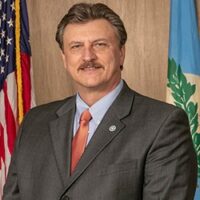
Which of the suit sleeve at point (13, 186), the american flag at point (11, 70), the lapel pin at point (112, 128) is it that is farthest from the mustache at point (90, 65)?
the american flag at point (11, 70)

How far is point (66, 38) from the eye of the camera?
5.47 feet

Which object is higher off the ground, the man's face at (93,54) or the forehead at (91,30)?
the forehead at (91,30)

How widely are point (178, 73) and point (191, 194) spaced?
1590 millimetres

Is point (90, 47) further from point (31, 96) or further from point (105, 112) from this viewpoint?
point (31, 96)

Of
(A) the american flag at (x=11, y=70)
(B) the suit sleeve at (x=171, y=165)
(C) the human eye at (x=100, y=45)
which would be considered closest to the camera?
(B) the suit sleeve at (x=171, y=165)

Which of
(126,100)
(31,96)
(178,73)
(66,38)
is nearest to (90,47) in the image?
(66,38)

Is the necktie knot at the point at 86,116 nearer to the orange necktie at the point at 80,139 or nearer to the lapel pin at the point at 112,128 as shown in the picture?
the orange necktie at the point at 80,139

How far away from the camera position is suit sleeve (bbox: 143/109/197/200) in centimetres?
140

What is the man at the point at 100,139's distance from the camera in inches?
56.7

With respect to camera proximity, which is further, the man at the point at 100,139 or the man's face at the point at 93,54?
the man's face at the point at 93,54

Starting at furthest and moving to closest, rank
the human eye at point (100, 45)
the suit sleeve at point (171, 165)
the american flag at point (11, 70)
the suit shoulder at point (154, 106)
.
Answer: the american flag at point (11, 70), the human eye at point (100, 45), the suit shoulder at point (154, 106), the suit sleeve at point (171, 165)

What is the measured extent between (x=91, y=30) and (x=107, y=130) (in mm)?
354

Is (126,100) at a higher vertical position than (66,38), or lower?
lower

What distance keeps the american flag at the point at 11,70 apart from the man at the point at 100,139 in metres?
1.38
